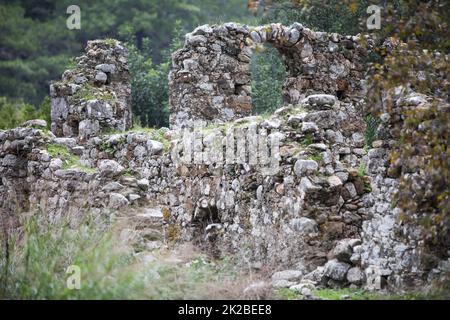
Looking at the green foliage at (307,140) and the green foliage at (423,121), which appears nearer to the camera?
the green foliage at (423,121)

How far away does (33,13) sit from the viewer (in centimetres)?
4284

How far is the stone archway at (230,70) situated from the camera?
52.9 feet

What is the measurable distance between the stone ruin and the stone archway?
0.03 m

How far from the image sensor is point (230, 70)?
16188 millimetres

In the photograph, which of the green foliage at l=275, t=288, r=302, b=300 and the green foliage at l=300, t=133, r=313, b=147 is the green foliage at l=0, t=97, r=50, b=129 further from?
the green foliage at l=275, t=288, r=302, b=300

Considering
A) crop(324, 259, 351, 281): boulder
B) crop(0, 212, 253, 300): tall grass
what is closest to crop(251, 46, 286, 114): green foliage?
crop(324, 259, 351, 281): boulder

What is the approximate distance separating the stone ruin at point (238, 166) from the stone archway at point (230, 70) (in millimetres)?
25

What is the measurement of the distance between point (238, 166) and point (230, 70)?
4.58m

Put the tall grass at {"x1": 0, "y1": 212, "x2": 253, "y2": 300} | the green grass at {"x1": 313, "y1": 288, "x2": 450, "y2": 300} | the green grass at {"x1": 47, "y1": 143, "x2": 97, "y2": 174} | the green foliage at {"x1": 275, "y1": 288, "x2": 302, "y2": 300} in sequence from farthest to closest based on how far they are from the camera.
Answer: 1. the green grass at {"x1": 47, "y1": 143, "x2": 97, "y2": 174}
2. the green foliage at {"x1": 275, "y1": 288, "x2": 302, "y2": 300}
3. the green grass at {"x1": 313, "y1": 288, "x2": 450, "y2": 300}
4. the tall grass at {"x1": 0, "y1": 212, "x2": 253, "y2": 300}

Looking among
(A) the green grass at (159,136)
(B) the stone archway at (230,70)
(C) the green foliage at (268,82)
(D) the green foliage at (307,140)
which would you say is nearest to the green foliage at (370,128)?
(B) the stone archway at (230,70)

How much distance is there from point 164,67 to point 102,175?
17125 mm

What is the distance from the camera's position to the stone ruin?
9562mm

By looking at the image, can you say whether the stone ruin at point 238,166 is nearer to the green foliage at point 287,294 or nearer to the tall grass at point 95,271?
the green foliage at point 287,294

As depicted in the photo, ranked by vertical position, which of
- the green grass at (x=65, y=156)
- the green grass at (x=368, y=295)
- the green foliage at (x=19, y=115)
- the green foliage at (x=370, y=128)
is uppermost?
the green foliage at (x=19, y=115)
